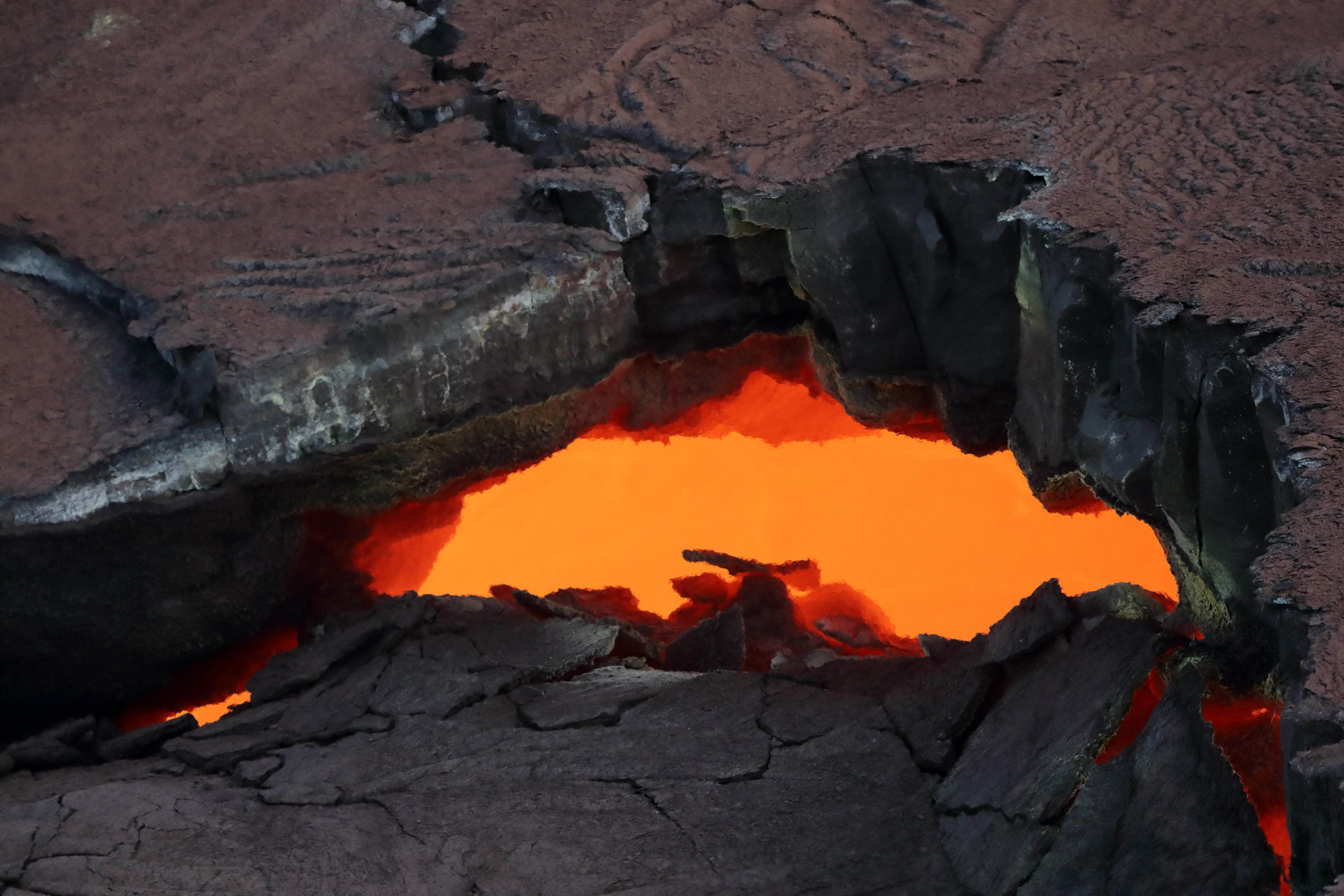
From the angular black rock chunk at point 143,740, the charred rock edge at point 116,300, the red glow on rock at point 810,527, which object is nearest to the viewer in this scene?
the charred rock edge at point 116,300

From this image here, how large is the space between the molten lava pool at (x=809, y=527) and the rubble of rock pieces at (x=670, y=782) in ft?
5.40

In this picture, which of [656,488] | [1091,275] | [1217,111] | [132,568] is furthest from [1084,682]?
[656,488]

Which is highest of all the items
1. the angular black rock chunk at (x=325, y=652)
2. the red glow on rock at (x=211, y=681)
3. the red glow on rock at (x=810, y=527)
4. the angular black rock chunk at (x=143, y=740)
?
the angular black rock chunk at (x=325, y=652)

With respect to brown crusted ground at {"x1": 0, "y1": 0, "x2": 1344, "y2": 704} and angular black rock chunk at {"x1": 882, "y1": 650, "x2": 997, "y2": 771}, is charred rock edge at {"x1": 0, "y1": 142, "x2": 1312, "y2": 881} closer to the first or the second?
brown crusted ground at {"x1": 0, "y1": 0, "x2": 1344, "y2": 704}

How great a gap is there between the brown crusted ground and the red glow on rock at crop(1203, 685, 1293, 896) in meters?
0.85

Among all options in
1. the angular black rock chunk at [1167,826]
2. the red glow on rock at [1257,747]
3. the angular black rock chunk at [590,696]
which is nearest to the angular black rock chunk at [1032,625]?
the red glow on rock at [1257,747]

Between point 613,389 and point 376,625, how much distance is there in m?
1.04

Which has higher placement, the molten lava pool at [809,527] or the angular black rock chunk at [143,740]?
the angular black rock chunk at [143,740]

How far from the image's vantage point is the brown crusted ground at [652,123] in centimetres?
294

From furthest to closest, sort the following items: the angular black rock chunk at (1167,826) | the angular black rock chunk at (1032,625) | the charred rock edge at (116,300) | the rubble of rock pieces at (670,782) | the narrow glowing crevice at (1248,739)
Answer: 1. the charred rock edge at (116,300)
2. the angular black rock chunk at (1032,625)
3. the narrow glowing crevice at (1248,739)
4. the rubble of rock pieces at (670,782)
5. the angular black rock chunk at (1167,826)

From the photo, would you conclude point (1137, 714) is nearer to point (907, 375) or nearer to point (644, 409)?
point (907, 375)

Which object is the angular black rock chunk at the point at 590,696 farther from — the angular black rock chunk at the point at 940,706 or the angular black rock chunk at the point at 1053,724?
the angular black rock chunk at the point at 1053,724

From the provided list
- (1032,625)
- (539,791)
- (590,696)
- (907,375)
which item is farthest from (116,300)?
(1032,625)

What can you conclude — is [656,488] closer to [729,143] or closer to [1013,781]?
[729,143]
